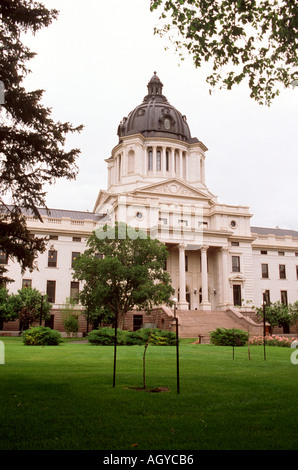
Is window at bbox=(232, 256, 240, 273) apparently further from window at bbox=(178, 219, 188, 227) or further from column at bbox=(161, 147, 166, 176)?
column at bbox=(161, 147, 166, 176)

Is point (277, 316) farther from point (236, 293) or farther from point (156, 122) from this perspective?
point (156, 122)

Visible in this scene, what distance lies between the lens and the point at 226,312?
49406mm

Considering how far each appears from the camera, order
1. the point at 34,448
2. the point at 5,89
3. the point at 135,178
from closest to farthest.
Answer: the point at 34,448
the point at 5,89
the point at 135,178

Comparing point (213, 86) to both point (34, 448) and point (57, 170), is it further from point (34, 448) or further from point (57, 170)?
point (34, 448)

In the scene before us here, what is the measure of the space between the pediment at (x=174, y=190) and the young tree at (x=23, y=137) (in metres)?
45.5

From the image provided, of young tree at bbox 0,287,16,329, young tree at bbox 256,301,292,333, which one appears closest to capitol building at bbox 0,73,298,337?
young tree at bbox 256,301,292,333

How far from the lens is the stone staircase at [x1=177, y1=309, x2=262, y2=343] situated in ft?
133

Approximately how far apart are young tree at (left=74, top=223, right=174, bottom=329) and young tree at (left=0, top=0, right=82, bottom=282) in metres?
23.5

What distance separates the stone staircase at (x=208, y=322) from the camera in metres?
40.7

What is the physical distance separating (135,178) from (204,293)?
21737mm

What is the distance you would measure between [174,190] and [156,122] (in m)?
15.3

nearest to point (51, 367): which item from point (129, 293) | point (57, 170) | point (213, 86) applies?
point (57, 170)

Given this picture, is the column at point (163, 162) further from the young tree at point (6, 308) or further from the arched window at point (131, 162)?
the young tree at point (6, 308)

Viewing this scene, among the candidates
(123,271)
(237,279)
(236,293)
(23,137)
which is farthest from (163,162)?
(23,137)
